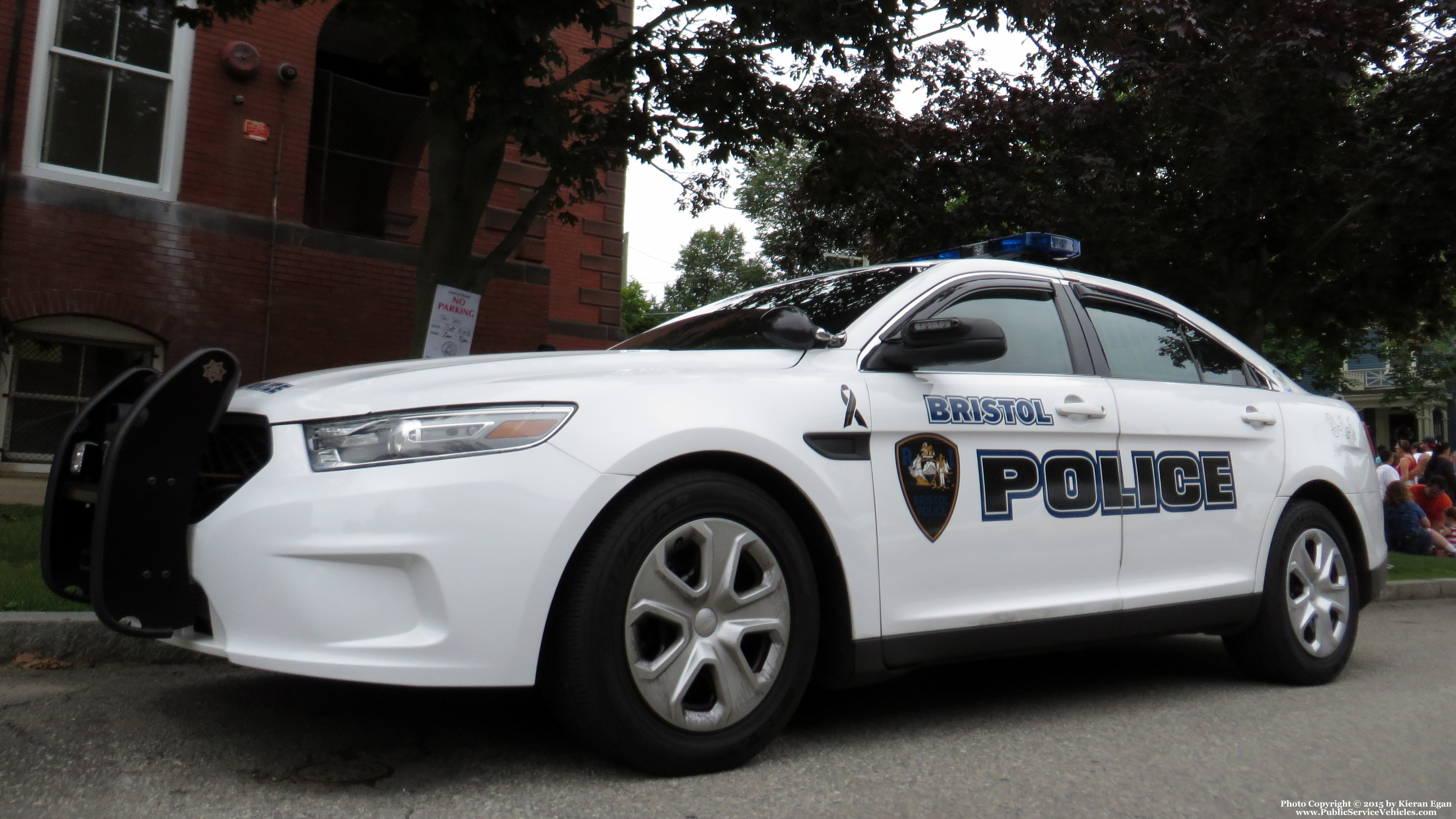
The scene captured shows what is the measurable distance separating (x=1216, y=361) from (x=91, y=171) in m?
8.59

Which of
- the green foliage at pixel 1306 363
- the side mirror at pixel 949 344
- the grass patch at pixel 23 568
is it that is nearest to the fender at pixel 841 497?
the side mirror at pixel 949 344

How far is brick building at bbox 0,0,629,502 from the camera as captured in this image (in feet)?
30.1

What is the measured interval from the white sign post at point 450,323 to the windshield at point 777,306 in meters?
2.27

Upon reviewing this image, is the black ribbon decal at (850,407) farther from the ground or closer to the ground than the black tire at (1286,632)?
farther from the ground

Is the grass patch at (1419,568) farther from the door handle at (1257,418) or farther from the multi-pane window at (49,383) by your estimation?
the multi-pane window at (49,383)

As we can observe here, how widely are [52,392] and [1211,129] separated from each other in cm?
951

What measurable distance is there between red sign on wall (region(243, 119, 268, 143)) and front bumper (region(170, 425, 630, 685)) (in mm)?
8240

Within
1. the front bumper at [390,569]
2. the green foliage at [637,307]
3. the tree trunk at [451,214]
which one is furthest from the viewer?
the green foliage at [637,307]

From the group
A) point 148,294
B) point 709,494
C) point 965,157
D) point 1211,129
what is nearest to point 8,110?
point 148,294

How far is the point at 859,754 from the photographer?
3.47m

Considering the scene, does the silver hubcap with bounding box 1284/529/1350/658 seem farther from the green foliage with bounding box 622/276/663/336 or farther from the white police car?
the green foliage with bounding box 622/276/663/336

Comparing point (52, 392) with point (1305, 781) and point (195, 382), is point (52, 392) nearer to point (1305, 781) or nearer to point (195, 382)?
point (195, 382)

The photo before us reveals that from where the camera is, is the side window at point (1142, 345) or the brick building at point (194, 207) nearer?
the side window at point (1142, 345)

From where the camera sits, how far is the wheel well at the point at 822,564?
3322mm
